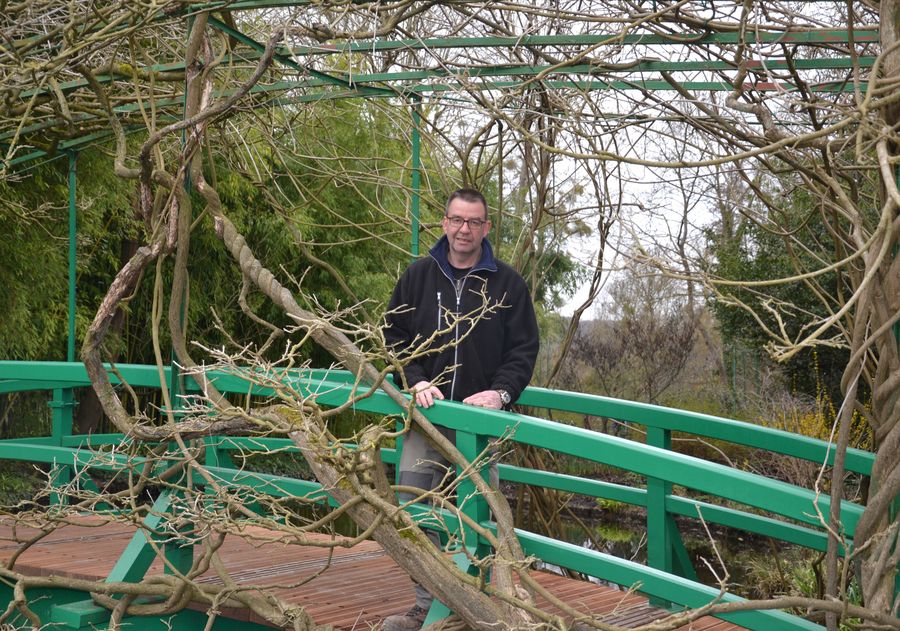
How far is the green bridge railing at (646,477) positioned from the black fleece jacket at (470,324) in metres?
0.26

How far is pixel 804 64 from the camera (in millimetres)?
3414

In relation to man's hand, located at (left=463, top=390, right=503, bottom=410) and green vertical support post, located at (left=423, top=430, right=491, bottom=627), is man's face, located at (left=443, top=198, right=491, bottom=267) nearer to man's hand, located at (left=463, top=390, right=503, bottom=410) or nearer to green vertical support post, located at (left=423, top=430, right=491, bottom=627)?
man's hand, located at (left=463, top=390, right=503, bottom=410)

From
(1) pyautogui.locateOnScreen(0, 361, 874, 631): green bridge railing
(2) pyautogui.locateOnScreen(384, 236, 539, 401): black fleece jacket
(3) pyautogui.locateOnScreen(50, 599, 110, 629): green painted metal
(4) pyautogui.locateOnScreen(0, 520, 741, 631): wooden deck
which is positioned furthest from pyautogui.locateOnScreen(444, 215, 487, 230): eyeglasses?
(3) pyautogui.locateOnScreen(50, 599, 110, 629): green painted metal

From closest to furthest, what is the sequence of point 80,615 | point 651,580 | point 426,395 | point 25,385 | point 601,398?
1. point 651,580
2. point 426,395
3. point 80,615
4. point 601,398
5. point 25,385

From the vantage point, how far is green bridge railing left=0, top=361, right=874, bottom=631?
2.48 metres

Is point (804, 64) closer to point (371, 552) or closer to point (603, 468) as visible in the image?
point (371, 552)

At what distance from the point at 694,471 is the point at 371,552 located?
212 cm

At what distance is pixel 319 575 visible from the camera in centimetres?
352

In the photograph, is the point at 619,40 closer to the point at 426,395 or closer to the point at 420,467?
the point at 426,395

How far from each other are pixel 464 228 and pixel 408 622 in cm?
127

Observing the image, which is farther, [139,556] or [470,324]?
[139,556]

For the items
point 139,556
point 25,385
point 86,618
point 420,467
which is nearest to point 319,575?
point 420,467

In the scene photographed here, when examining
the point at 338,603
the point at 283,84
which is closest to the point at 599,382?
the point at 283,84

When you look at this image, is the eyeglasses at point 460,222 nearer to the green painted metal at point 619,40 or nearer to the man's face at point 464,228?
the man's face at point 464,228
